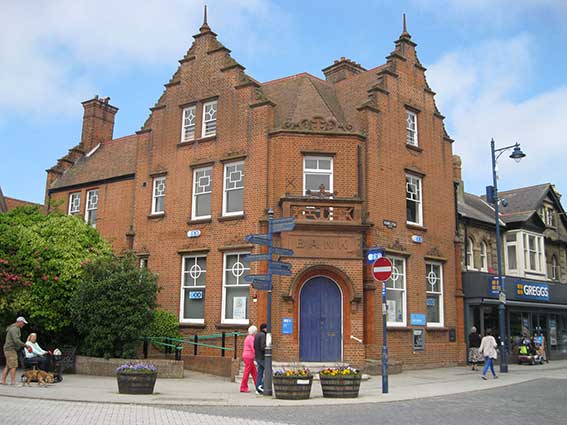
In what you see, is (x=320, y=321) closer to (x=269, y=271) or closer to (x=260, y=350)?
(x=260, y=350)

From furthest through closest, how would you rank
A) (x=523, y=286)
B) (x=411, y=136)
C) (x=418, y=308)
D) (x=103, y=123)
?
(x=103, y=123)
(x=523, y=286)
(x=411, y=136)
(x=418, y=308)

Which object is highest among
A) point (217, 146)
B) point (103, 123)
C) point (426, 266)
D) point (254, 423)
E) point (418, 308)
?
point (103, 123)

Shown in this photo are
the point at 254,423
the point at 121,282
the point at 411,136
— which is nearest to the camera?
the point at 254,423

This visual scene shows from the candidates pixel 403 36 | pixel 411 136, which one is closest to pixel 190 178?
pixel 411 136

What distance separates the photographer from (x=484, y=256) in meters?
30.7

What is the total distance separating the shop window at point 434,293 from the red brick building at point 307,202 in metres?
0.06

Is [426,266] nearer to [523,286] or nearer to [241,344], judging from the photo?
[523,286]

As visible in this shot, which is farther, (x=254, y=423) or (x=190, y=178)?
(x=190, y=178)

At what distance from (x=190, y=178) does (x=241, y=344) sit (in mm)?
7151

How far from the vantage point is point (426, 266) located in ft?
80.9

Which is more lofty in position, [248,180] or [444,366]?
[248,180]

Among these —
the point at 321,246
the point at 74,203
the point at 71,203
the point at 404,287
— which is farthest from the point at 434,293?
the point at 71,203

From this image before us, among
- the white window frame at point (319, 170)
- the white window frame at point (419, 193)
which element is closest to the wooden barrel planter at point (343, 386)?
the white window frame at point (319, 170)

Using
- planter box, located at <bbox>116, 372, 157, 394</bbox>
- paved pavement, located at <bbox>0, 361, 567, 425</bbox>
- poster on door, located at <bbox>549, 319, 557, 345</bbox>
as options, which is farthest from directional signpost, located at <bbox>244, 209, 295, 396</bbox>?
poster on door, located at <bbox>549, 319, 557, 345</bbox>
